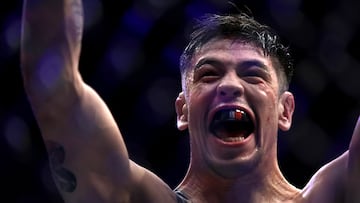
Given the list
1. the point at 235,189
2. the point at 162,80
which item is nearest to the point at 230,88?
the point at 235,189

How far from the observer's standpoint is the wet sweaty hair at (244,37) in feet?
5.79

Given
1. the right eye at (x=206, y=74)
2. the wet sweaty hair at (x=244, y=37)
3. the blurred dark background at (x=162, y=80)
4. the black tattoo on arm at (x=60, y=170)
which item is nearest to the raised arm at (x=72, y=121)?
the black tattoo on arm at (x=60, y=170)

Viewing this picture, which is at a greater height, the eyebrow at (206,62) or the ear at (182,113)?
the eyebrow at (206,62)

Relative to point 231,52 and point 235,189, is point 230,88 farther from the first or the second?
point 235,189

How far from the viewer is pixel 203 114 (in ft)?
5.61

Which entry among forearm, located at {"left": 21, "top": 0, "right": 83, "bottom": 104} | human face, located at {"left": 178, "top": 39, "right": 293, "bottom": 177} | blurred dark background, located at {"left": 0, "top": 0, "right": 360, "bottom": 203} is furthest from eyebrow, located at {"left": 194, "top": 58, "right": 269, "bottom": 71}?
blurred dark background, located at {"left": 0, "top": 0, "right": 360, "bottom": 203}

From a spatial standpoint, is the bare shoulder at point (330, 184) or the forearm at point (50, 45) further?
the bare shoulder at point (330, 184)

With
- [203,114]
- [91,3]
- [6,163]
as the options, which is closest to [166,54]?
[91,3]

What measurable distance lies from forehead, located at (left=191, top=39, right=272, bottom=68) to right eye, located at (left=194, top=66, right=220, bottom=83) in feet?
0.11

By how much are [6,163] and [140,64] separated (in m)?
0.65

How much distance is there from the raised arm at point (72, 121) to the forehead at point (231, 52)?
0.36 meters

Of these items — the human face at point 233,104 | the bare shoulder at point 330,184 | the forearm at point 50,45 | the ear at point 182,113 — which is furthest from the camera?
the ear at point 182,113

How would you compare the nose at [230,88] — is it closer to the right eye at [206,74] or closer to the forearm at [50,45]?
the right eye at [206,74]

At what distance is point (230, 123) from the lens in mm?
1770
